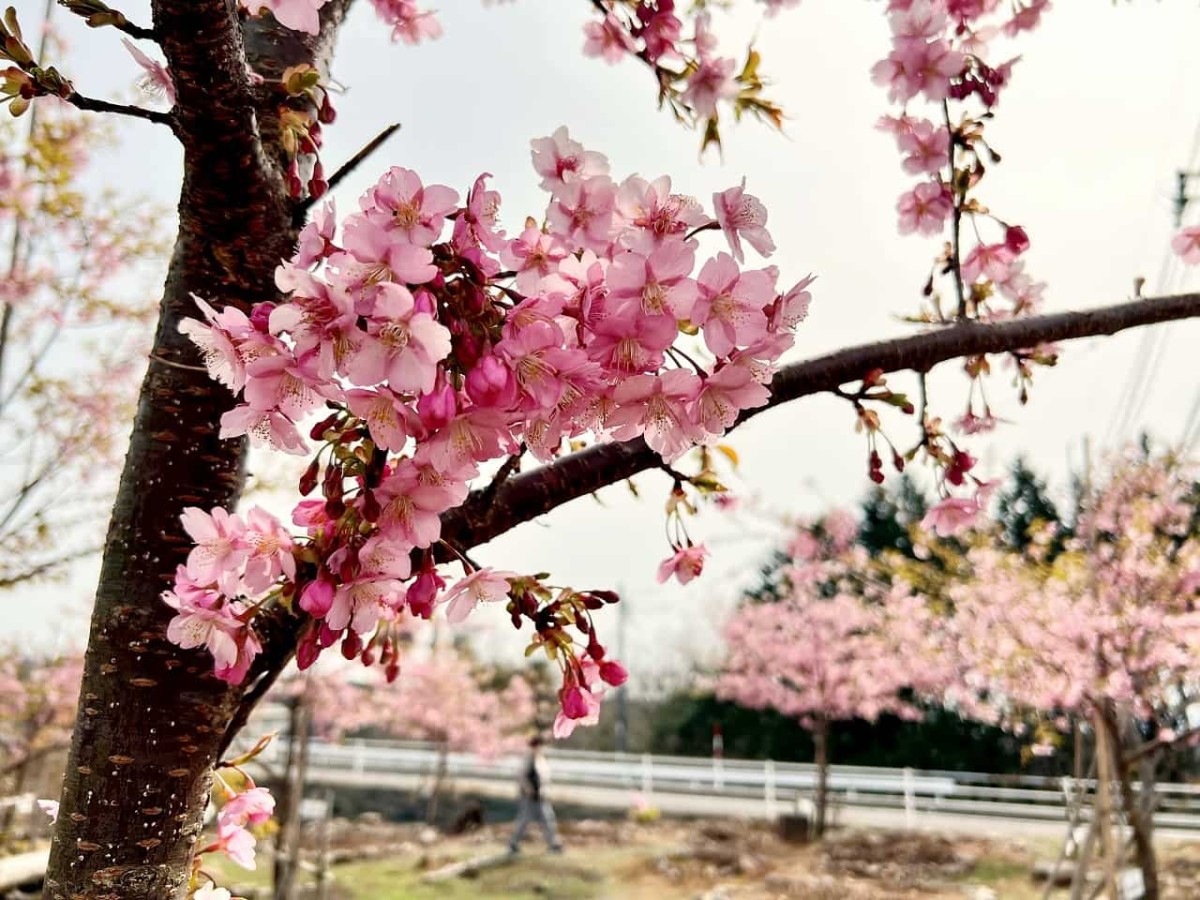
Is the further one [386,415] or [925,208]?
[925,208]

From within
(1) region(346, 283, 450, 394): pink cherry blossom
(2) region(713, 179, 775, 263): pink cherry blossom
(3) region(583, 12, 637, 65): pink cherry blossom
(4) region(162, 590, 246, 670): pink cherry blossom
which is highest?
(3) region(583, 12, 637, 65): pink cherry blossom

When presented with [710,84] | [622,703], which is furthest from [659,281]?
[622,703]

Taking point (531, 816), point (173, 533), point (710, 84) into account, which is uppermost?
point (710, 84)

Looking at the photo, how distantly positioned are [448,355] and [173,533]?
1.66 ft

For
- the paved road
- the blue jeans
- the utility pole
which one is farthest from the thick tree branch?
the utility pole

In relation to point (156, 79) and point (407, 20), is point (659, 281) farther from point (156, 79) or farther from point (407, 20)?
point (407, 20)

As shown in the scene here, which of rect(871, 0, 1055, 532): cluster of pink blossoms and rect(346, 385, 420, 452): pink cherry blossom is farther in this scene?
rect(871, 0, 1055, 532): cluster of pink blossoms

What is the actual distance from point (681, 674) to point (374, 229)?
919 inches

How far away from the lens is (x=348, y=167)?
3.55 ft

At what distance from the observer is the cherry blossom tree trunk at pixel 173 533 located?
94 cm

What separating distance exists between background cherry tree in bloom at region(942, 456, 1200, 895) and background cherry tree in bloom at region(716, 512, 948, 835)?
3198 mm

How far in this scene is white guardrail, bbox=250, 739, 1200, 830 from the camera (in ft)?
42.0

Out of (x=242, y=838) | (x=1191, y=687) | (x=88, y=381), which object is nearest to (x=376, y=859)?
(x=88, y=381)

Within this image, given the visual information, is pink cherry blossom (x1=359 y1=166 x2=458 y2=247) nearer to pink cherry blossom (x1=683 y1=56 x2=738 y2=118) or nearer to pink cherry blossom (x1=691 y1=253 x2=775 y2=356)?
pink cherry blossom (x1=691 y1=253 x2=775 y2=356)
